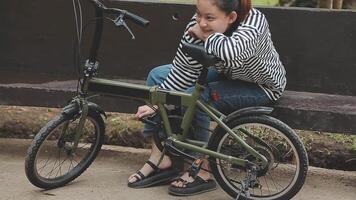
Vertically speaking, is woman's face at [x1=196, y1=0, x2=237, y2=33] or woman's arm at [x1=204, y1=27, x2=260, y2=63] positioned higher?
woman's face at [x1=196, y1=0, x2=237, y2=33]

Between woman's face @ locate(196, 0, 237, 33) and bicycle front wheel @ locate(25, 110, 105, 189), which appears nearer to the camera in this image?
woman's face @ locate(196, 0, 237, 33)

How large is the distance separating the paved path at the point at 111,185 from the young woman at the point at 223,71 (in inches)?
4.0

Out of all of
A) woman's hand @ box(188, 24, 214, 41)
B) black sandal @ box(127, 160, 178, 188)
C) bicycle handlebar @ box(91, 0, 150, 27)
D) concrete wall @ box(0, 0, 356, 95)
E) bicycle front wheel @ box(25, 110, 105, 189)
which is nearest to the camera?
bicycle handlebar @ box(91, 0, 150, 27)

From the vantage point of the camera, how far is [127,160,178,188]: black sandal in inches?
155

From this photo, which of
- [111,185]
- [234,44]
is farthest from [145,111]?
[234,44]

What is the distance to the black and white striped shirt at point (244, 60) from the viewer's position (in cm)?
339

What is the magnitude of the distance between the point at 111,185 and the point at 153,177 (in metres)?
0.27

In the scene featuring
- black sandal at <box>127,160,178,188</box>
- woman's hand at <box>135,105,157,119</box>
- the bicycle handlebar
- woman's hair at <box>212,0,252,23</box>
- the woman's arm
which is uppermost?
woman's hair at <box>212,0,252,23</box>

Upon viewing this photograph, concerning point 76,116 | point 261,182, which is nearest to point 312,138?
point 261,182

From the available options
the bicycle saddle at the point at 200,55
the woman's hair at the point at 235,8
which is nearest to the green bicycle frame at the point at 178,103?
the bicycle saddle at the point at 200,55

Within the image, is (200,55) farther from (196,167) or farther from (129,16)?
(196,167)

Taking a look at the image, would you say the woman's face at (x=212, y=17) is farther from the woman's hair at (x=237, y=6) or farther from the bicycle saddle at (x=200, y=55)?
the bicycle saddle at (x=200, y=55)

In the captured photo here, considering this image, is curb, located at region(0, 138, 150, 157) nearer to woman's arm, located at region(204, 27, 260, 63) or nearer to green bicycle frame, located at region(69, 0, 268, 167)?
green bicycle frame, located at region(69, 0, 268, 167)

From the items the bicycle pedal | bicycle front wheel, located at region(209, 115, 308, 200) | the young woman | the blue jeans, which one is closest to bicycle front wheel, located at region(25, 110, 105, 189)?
the young woman
